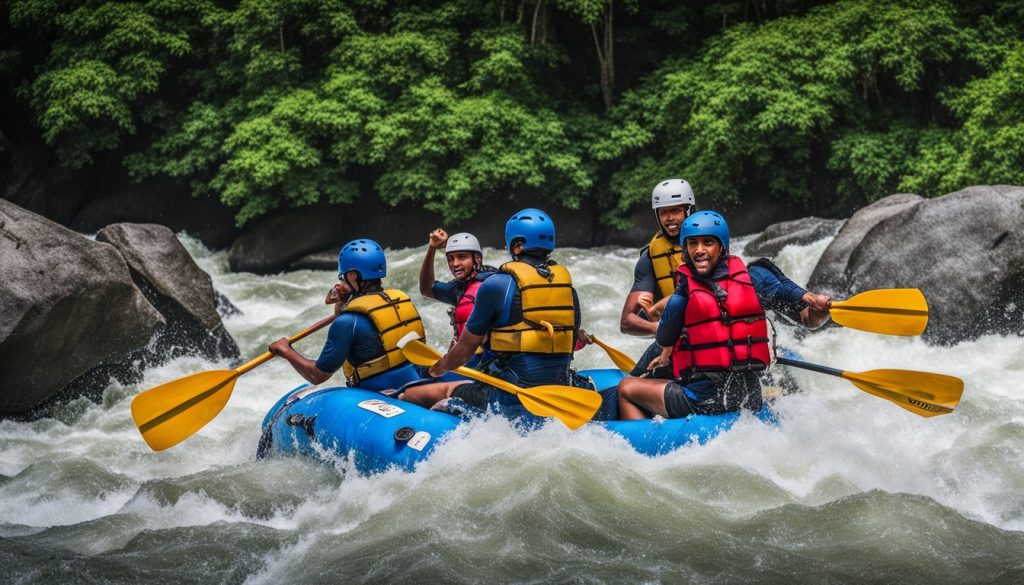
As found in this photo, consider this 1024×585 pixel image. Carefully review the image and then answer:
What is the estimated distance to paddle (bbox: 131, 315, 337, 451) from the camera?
4870 mm

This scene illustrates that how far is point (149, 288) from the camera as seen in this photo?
25.3ft

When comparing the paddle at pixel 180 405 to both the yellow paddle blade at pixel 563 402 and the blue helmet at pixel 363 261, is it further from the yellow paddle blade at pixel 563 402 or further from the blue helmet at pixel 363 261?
the yellow paddle blade at pixel 563 402

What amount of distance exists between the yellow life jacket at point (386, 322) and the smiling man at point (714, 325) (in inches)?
54.3

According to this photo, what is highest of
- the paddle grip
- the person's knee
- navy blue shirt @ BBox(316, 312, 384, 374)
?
navy blue shirt @ BBox(316, 312, 384, 374)

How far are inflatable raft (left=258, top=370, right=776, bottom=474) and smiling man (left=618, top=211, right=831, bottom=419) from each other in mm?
101

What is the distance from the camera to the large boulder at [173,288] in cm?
771

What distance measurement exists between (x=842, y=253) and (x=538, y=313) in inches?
208

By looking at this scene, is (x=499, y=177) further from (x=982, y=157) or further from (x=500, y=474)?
(x=500, y=474)

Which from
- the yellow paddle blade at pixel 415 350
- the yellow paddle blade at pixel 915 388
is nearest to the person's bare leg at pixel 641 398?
the yellow paddle blade at pixel 915 388

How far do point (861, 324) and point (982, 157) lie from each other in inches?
312

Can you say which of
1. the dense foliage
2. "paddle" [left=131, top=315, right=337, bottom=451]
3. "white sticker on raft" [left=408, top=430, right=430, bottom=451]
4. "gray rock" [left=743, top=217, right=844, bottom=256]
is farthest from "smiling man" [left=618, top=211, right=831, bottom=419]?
the dense foliage

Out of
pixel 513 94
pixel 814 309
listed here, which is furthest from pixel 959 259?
pixel 513 94

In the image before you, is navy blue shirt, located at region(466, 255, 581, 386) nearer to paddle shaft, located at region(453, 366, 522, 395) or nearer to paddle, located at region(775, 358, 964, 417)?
paddle shaft, located at region(453, 366, 522, 395)

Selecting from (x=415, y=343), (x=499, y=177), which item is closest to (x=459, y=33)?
(x=499, y=177)
